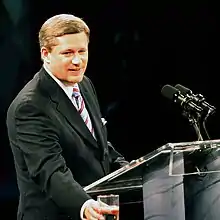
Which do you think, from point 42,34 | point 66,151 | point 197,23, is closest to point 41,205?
point 66,151

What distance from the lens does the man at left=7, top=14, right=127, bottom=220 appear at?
215cm

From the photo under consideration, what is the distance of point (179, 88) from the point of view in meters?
2.40

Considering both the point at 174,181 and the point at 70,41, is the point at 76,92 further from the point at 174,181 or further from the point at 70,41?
the point at 174,181

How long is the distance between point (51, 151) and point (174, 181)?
0.45m

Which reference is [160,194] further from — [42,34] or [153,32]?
[153,32]

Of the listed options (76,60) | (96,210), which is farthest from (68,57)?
(96,210)

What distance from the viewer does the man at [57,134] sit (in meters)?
2.15

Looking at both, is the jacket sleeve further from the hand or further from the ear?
the ear

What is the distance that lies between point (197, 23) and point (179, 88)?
197 centimetres

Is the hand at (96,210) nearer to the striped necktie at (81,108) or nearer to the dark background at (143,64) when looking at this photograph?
the striped necktie at (81,108)

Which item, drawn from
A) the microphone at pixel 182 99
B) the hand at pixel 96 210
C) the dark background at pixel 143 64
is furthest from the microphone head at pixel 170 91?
the dark background at pixel 143 64

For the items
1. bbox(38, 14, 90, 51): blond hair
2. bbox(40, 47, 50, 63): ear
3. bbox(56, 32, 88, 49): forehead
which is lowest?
bbox(40, 47, 50, 63): ear

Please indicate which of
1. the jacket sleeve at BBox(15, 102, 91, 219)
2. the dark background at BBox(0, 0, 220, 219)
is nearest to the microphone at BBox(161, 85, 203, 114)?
the jacket sleeve at BBox(15, 102, 91, 219)

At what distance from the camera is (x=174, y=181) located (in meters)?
2.03
